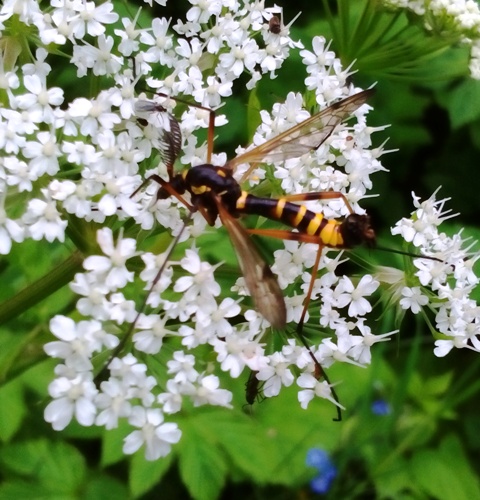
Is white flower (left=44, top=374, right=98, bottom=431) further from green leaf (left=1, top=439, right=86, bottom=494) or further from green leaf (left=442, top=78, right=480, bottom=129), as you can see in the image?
green leaf (left=442, top=78, right=480, bottom=129)

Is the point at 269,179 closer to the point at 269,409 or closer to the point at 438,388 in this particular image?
the point at 269,409

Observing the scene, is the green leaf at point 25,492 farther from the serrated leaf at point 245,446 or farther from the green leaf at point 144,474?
the serrated leaf at point 245,446

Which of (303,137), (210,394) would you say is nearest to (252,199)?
(303,137)

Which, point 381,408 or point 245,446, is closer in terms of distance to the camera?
point 245,446

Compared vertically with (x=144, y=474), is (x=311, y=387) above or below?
above

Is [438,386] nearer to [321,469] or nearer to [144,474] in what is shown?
[321,469]

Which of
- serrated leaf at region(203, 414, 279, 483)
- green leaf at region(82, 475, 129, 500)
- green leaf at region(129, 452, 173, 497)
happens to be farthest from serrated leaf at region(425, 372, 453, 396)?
green leaf at region(82, 475, 129, 500)
